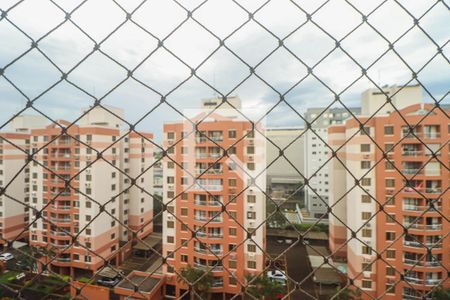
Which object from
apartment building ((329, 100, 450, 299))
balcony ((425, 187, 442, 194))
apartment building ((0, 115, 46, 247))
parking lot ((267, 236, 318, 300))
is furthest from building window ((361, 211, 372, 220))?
apartment building ((0, 115, 46, 247))

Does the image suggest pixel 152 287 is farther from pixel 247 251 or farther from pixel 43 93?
pixel 43 93

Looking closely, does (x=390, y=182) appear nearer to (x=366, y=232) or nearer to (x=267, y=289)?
(x=366, y=232)

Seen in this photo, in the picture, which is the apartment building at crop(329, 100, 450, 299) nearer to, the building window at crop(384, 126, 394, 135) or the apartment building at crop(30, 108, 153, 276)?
the building window at crop(384, 126, 394, 135)

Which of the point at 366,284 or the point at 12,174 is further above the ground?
the point at 12,174

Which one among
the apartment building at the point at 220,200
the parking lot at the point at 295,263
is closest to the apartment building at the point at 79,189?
the apartment building at the point at 220,200

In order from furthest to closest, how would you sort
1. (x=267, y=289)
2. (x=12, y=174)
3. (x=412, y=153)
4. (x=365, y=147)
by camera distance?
(x=12, y=174)
(x=365, y=147)
(x=412, y=153)
(x=267, y=289)

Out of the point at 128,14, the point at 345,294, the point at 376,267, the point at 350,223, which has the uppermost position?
the point at 128,14

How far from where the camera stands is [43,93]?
604 millimetres

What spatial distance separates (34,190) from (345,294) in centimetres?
728

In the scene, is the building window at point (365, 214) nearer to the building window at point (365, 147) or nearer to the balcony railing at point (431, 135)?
the building window at point (365, 147)

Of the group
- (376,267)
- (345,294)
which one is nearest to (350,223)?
(376,267)

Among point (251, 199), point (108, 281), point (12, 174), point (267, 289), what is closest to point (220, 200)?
point (251, 199)

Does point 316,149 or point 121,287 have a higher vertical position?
point 316,149

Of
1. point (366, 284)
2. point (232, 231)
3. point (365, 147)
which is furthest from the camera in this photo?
point (365, 147)
